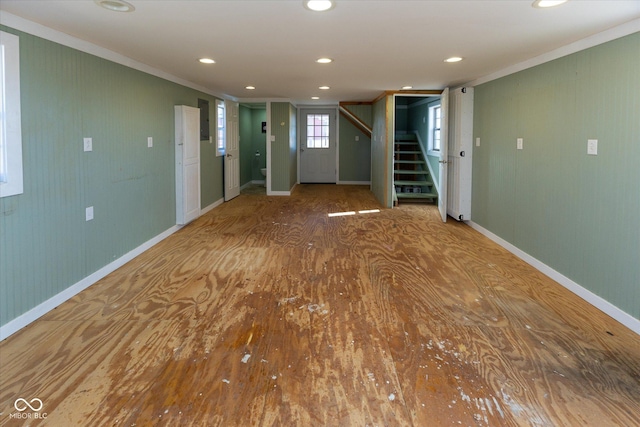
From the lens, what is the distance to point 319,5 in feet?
8.43

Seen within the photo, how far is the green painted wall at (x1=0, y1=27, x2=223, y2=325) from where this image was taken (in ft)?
9.25

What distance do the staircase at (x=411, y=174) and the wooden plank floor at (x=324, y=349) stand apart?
3.76 metres

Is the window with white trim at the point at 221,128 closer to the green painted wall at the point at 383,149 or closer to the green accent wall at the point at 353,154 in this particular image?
the green painted wall at the point at 383,149

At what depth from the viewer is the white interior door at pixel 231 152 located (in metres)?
8.05

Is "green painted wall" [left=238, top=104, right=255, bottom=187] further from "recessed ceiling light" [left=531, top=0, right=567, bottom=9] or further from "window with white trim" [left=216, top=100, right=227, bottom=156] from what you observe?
"recessed ceiling light" [left=531, top=0, right=567, bottom=9]

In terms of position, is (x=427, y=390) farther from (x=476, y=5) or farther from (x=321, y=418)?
(x=476, y=5)

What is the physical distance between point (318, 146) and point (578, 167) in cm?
831

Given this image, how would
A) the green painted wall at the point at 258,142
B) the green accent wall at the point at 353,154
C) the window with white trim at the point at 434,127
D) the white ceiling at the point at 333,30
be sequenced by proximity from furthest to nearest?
the green painted wall at the point at 258,142, the green accent wall at the point at 353,154, the window with white trim at the point at 434,127, the white ceiling at the point at 333,30

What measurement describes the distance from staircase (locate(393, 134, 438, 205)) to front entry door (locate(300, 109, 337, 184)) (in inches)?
83.1

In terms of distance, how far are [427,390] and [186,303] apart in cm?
190

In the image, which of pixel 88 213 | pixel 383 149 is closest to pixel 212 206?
pixel 383 149

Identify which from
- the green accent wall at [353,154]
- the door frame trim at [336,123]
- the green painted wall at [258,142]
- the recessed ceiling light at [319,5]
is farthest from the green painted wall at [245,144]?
the recessed ceiling light at [319,5]

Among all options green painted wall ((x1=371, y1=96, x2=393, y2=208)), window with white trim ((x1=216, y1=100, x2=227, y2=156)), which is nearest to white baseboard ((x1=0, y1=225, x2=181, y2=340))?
window with white trim ((x1=216, y1=100, x2=227, y2=156))

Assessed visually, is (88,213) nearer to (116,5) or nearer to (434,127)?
(116,5)
